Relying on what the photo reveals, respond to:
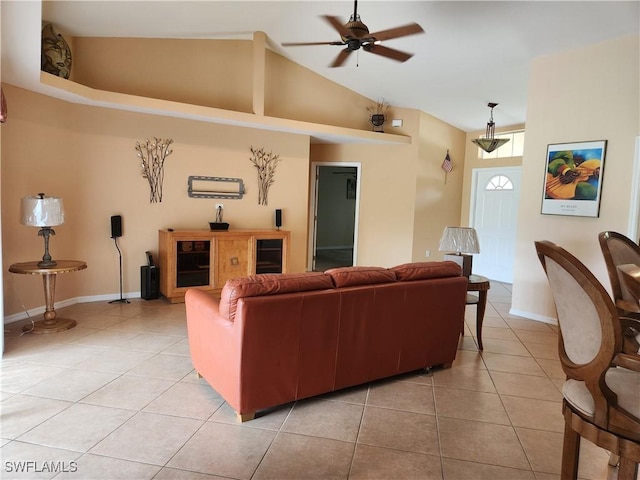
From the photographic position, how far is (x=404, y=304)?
2752 mm

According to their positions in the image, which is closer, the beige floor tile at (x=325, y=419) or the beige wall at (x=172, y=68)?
the beige floor tile at (x=325, y=419)

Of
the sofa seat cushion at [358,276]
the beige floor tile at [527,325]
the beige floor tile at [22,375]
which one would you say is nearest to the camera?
the sofa seat cushion at [358,276]

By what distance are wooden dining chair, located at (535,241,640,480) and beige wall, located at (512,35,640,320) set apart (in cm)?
319

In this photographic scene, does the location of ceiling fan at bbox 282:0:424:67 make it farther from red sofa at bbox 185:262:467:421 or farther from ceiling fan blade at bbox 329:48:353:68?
red sofa at bbox 185:262:467:421

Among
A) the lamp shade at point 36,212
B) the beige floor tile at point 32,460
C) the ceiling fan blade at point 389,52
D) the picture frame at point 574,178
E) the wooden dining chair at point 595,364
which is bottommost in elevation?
the beige floor tile at point 32,460

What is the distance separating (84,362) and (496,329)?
12.8 feet

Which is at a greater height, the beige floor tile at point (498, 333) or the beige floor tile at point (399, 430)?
the beige floor tile at point (498, 333)

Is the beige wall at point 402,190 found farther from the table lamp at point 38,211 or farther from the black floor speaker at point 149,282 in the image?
the table lamp at point 38,211

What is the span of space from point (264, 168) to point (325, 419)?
4.18 metres

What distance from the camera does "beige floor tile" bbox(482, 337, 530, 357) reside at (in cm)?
361

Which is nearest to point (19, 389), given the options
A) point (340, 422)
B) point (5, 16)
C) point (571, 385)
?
point (340, 422)

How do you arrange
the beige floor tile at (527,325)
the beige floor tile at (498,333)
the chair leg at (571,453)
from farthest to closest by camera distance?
the beige floor tile at (527,325) < the beige floor tile at (498,333) < the chair leg at (571,453)

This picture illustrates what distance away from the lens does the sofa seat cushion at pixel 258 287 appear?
2197mm

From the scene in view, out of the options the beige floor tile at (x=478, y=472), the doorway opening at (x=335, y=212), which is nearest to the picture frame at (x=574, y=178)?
the beige floor tile at (x=478, y=472)
